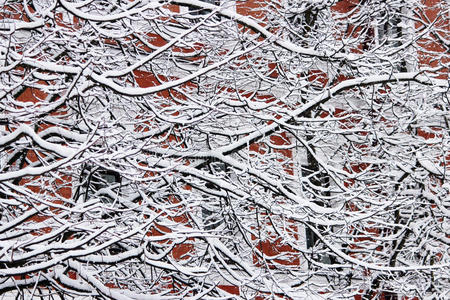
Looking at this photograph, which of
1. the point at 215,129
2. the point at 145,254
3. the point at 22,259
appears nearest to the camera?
the point at 22,259

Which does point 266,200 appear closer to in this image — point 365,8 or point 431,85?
point 431,85

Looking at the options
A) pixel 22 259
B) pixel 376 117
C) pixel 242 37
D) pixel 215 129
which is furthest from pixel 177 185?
pixel 376 117

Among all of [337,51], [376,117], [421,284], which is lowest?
[421,284]

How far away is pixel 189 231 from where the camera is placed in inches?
267

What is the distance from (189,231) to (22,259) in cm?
152

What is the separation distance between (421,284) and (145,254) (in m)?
5.59

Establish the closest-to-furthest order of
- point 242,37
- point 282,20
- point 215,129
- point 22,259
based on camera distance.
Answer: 1. point 22,259
2. point 242,37
3. point 215,129
4. point 282,20

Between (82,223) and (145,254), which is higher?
(82,223)

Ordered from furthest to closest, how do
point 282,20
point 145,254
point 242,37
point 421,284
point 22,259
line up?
point 421,284 < point 282,20 < point 242,37 < point 145,254 < point 22,259

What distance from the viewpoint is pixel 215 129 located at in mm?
9008

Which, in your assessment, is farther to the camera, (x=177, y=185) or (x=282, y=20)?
(x=282, y=20)

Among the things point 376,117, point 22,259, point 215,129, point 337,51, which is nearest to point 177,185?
point 215,129

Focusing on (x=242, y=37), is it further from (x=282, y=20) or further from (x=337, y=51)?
(x=282, y=20)

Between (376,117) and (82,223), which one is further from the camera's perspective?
(376,117)
